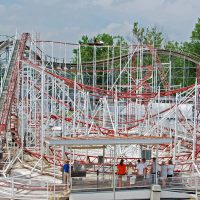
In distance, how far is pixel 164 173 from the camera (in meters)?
15.9

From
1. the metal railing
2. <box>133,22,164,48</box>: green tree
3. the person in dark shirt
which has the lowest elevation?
the metal railing

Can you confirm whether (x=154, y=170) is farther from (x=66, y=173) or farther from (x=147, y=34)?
(x=147, y=34)

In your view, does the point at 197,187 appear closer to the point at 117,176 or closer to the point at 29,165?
the point at 117,176

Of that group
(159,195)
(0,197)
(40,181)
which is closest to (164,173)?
(159,195)

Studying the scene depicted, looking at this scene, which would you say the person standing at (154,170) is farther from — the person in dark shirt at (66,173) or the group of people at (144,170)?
the person in dark shirt at (66,173)

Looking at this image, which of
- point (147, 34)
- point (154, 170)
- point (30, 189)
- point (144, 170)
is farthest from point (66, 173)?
point (147, 34)

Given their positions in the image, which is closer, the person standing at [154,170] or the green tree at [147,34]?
the person standing at [154,170]

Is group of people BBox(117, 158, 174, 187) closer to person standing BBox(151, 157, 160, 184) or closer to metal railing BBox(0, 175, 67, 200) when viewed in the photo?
person standing BBox(151, 157, 160, 184)

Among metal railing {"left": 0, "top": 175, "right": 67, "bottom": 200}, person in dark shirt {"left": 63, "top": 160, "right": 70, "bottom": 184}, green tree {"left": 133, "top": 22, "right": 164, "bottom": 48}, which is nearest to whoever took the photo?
metal railing {"left": 0, "top": 175, "right": 67, "bottom": 200}

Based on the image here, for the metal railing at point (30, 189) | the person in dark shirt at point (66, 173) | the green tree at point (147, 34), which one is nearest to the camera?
the metal railing at point (30, 189)

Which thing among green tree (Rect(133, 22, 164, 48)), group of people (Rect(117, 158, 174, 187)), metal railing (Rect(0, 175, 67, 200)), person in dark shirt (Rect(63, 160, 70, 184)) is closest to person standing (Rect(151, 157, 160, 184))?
group of people (Rect(117, 158, 174, 187))

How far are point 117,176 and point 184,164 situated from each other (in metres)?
4.97

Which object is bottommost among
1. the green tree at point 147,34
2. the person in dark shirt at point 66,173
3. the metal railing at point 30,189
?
the metal railing at point 30,189

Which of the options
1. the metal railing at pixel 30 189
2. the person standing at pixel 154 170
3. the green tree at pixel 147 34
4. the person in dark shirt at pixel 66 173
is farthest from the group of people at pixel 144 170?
the green tree at pixel 147 34
